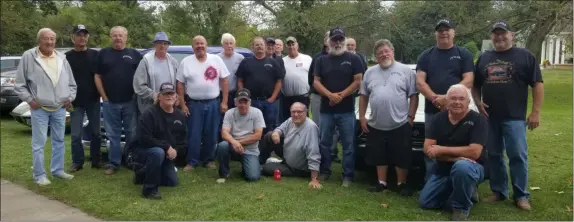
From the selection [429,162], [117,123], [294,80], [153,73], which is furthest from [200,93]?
[429,162]

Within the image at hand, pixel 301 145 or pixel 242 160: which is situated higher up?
pixel 301 145

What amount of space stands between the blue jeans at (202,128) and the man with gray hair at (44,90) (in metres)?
1.45

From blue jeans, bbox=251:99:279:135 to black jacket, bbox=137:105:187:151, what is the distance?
130 cm

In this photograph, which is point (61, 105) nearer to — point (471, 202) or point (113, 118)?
point (113, 118)

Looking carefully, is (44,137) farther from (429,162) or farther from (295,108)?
(429,162)

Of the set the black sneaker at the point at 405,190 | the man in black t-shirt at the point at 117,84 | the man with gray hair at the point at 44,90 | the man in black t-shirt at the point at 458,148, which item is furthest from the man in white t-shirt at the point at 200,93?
the man in black t-shirt at the point at 458,148

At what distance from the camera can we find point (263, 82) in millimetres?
6875

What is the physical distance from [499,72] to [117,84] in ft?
14.6

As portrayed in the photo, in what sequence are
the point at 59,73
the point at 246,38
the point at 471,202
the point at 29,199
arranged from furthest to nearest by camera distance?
the point at 246,38, the point at 59,73, the point at 29,199, the point at 471,202

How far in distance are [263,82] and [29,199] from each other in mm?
3111

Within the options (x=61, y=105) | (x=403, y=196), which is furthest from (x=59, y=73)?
(x=403, y=196)

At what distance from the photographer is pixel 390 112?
5.54 metres

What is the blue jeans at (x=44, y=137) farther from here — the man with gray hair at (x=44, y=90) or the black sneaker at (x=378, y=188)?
the black sneaker at (x=378, y=188)

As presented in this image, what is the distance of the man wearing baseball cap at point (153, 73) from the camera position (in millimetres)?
6305
